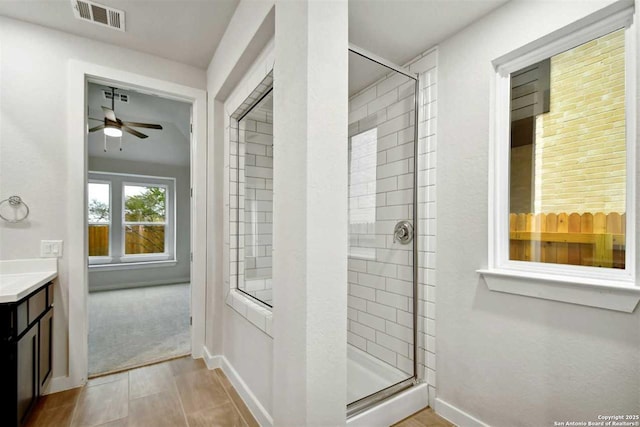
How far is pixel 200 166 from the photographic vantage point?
8.52 feet

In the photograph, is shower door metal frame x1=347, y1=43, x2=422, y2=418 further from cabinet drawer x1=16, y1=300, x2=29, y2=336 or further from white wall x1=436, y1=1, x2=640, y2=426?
cabinet drawer x1=16, y1=300, x2=29, y2=336

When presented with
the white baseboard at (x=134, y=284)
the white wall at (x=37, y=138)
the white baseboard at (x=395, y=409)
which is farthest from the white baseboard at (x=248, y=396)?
the white baseboard at (x=134, y=284)

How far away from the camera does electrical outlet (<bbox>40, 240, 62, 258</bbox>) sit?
2086 millimetres

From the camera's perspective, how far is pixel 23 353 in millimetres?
1600

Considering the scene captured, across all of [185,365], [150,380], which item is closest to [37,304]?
[150,380]

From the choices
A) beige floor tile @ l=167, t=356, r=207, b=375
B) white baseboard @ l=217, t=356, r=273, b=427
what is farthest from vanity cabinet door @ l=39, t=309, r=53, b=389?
white baseboard @ l=217, t=356, r=273, b=427

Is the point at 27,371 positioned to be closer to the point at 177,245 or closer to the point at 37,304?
the point at 37,304

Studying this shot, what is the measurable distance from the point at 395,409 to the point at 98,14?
321cm

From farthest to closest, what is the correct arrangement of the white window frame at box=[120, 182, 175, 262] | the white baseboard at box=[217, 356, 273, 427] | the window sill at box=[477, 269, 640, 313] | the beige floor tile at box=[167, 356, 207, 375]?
the white window frame at box=[120, 182, 175, 262], the beige floor tile at box=[167, 356, 207, 375], the white baseboard at box=[217, 356, 273, 427], the window sill at box=[477, 269, 640, 313]

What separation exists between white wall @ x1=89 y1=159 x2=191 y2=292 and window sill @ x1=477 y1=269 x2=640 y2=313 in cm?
588

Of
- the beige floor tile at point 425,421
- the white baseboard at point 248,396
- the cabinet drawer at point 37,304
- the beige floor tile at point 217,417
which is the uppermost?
the cabinet drawer at point 37,304

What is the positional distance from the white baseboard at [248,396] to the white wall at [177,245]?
4226 mm

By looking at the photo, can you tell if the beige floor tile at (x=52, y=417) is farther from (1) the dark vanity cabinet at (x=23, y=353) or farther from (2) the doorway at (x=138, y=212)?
(2) the doorway at (x=138, y=212)

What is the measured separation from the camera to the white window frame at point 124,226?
17.7 ft
